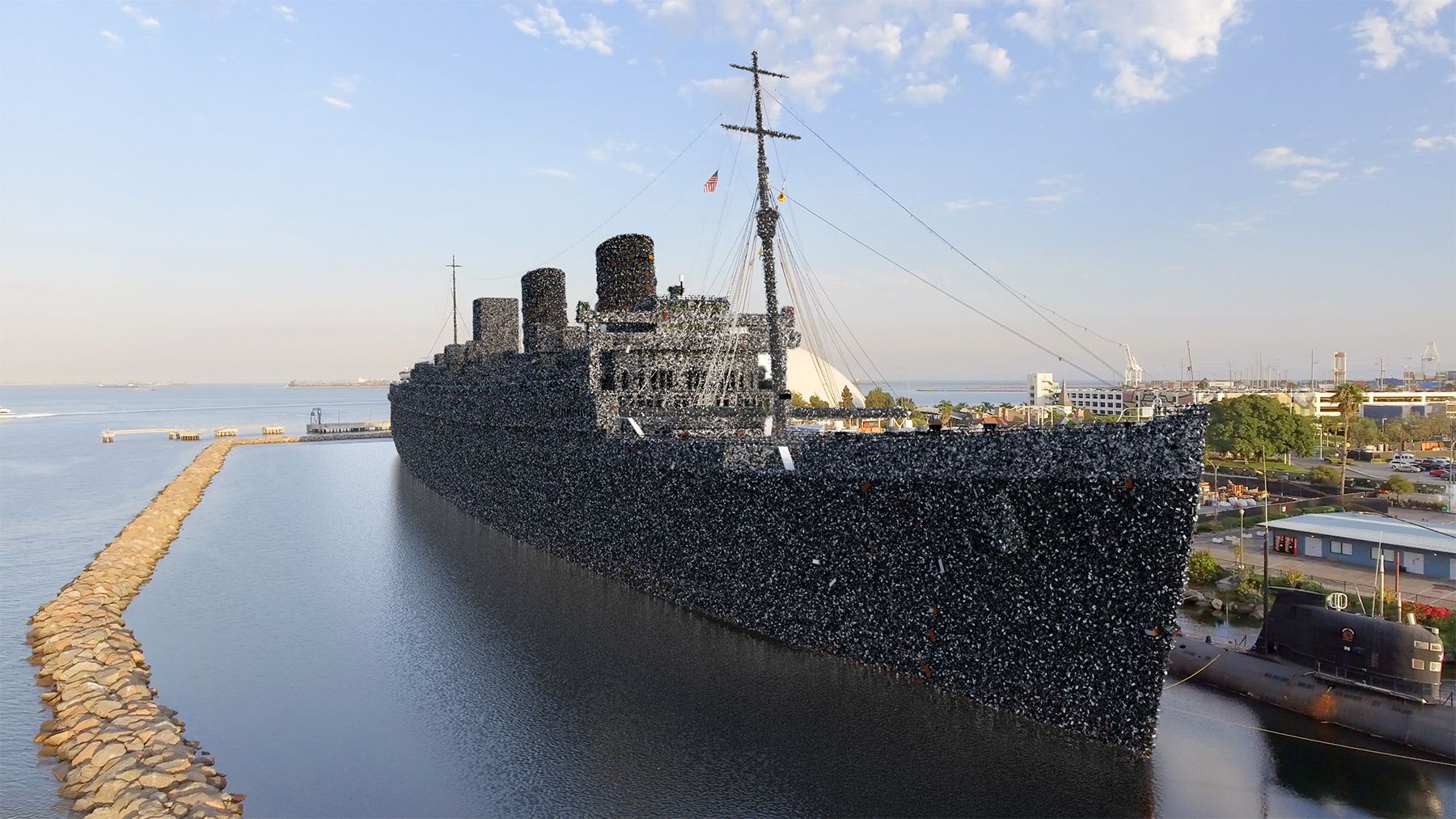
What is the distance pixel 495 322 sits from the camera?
48.2m

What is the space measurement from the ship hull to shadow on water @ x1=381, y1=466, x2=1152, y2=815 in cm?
68

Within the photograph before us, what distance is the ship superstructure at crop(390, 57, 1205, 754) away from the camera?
35.6 feet

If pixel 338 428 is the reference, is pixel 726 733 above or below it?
below

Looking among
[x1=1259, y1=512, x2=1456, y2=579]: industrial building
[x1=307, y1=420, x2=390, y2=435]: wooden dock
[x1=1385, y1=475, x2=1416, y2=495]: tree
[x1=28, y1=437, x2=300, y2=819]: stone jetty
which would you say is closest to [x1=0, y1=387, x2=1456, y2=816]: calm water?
[x1=28, y1=437, x2=300, y2=819]: stone jetty

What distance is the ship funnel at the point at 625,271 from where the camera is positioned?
2867cm

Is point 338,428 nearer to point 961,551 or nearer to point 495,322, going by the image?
point 495,322

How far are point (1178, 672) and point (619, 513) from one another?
14.4 metres

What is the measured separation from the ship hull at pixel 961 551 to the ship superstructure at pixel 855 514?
32 millimetres

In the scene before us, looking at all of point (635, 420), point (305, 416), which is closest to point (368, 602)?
point (635, 420)

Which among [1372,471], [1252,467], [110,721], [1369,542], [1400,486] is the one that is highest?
[1400,486]

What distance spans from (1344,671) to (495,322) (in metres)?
45.5

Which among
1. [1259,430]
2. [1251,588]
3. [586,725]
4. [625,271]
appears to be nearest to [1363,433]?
[1259,430]

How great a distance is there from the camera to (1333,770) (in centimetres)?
1192

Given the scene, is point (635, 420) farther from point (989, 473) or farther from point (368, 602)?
point (989, 473)
